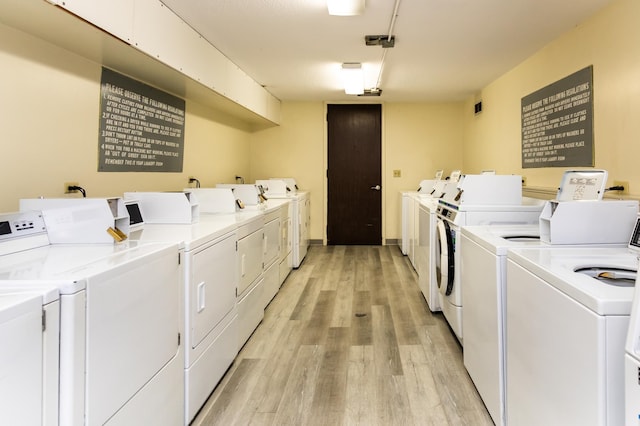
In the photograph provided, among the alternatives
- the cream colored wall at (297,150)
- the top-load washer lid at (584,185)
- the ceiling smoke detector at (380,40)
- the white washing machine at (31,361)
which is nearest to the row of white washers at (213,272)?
the white washing machine at (31,361)

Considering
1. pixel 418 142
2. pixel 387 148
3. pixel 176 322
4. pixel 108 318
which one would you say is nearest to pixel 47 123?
pixel 176 322

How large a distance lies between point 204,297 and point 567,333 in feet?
4.88

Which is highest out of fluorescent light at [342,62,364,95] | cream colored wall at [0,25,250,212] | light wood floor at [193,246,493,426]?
fluorescent light at [342,62,364,95]

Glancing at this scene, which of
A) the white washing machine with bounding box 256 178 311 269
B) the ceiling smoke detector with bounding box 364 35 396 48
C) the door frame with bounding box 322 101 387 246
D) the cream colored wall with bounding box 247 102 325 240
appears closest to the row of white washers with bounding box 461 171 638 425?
the ceiling smoke detector with bounding box 364 35 396 48

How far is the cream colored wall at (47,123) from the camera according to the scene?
1.92 metres

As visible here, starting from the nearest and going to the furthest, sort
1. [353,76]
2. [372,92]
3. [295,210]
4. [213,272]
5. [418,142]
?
[213,272] < [353,76] < [295,210] < [372,92] < [418,142]

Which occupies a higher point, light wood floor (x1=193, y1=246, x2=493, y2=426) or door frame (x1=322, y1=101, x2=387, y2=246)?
door frame (x1=322, y1=101, x2=387, y2=246)

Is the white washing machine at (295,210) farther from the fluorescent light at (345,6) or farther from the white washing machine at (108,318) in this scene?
the white washing machine at (108,318)

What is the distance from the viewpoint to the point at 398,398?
1.99m

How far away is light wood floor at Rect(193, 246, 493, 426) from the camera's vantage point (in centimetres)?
186

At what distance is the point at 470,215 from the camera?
8.43ft

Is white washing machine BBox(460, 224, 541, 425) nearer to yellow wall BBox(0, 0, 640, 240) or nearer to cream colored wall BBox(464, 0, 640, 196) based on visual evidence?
cream colored wall BBox(464, 0, 640, 196)

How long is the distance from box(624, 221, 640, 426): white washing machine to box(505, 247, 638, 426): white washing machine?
0.25ft

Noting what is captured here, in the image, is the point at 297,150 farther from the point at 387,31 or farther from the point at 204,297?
the point at 204,297
